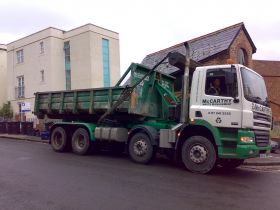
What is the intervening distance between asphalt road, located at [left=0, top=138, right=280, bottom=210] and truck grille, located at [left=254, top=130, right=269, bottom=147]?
0.82 m

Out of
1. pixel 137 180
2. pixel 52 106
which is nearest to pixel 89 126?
pixel 52 106

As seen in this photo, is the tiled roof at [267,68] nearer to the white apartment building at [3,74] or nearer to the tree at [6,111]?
the tree at [6,111]

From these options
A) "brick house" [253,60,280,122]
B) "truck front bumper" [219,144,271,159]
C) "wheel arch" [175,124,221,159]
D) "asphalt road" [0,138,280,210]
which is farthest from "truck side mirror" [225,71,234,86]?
"brick house" [253,60,280,122]

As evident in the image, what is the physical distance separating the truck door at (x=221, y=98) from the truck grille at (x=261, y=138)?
62cm

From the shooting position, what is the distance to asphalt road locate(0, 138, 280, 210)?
6090 mm

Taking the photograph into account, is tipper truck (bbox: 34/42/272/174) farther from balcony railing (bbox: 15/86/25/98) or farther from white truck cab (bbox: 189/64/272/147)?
balcony railing (bbox: 15/86/25/98)

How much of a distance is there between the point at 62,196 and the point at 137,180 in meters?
2.02

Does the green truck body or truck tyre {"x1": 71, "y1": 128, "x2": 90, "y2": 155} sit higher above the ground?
the green truck body

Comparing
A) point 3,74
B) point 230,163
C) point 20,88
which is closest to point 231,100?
point 230,163

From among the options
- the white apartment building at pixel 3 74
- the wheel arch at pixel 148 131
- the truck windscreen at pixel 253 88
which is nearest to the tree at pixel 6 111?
the white apartment building at pixel 3 74

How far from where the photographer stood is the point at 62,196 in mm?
6449

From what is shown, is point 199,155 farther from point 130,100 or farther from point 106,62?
point 106,62

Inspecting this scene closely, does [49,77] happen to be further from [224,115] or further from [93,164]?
[224,115]

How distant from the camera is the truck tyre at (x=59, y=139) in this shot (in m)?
12.6
